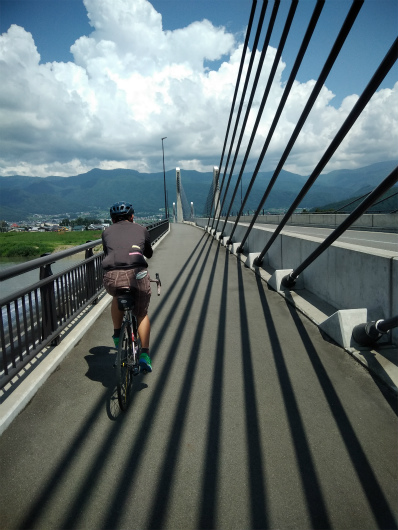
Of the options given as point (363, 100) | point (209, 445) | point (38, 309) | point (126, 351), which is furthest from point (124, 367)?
point (363, 100)

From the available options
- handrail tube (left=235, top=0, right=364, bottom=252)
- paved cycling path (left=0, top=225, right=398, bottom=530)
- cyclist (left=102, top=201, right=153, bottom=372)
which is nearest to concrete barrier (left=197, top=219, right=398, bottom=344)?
paved cycling path (left=0, top=225, right=398, bottom=530)

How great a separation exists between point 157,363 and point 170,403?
99 cm

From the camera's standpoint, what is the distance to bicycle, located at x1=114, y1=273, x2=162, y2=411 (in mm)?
3314

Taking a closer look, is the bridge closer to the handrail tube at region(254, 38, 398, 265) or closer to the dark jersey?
the handrail tube at region(254, 38, 398, 265)

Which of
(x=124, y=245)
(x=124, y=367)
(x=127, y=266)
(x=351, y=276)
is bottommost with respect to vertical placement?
(x=124, y=367)

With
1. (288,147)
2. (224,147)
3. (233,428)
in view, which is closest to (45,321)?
(233,428)

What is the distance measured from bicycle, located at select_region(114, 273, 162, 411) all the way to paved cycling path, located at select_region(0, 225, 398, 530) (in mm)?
165

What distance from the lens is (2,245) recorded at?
64375 millimetres

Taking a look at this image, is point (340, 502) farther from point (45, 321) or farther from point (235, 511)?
point (45, 321)

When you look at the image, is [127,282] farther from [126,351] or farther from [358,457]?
[358,457]

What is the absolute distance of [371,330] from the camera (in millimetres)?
4102

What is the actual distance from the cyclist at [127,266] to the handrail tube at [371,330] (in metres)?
2.27

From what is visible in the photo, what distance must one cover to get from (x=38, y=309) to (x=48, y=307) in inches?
11.2

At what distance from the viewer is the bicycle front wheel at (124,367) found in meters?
3.23
